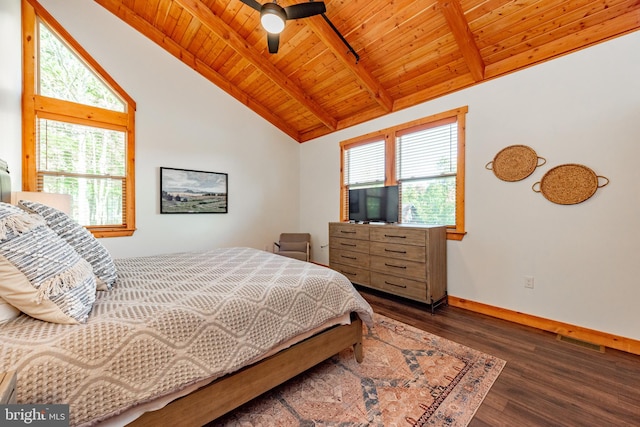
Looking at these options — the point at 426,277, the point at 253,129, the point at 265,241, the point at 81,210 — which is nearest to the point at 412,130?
the point at 426,277

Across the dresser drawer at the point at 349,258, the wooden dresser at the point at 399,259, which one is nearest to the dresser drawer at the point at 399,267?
the wooden dresser at the point at 399,259

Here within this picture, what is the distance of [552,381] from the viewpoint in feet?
5.62

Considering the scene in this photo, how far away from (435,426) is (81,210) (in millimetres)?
4281

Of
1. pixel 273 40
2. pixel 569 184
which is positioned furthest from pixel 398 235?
pixel 273 40

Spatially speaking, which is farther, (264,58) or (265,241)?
(265,241)

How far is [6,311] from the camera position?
0.97m

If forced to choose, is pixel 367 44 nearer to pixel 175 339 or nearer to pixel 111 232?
pixel 175 339

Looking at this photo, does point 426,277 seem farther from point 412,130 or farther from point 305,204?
point 305,204

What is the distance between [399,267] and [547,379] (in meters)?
1.52

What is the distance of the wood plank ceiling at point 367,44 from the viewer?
7.71 ft

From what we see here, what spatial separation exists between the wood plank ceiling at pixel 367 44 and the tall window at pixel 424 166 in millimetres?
405

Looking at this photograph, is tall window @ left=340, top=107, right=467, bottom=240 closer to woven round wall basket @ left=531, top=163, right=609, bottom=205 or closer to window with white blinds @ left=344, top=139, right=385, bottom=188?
window with white blinds @ left=344, top=139, right=385, bottom=188

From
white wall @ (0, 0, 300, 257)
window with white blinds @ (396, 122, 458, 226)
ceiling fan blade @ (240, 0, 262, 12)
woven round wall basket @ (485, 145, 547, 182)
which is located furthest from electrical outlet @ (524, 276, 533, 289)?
white wall @ (0, 0, 300, 257)

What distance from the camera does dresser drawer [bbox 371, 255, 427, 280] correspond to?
9.34 feet
